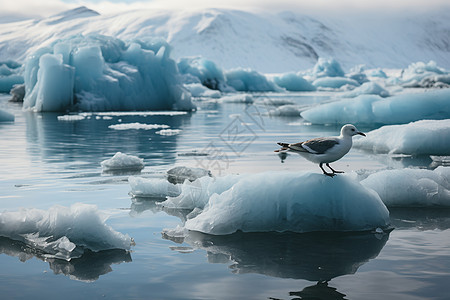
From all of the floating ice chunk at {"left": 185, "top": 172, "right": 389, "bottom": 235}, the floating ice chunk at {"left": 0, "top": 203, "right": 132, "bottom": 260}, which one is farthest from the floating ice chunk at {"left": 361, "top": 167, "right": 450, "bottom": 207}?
the floating ice chunk at {"left": 0, "top": 203, "right": 132, "bottom": 260}

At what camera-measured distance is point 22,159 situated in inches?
395

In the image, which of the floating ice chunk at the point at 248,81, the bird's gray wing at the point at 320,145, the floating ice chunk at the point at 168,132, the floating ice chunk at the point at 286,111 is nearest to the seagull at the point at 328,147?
the bird's gray wing at the point at 320,145

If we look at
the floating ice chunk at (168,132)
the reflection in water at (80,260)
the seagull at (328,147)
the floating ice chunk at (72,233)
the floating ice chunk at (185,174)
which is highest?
the seagull at (328,147)

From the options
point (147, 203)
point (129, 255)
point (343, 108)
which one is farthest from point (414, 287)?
point (343, 108)

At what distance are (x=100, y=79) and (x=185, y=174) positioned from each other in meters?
17.1

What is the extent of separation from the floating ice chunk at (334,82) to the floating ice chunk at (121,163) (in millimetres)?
47570

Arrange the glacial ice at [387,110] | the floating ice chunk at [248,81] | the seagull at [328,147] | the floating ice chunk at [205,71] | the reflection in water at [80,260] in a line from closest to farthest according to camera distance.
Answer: the reflection in water at [80,260], the seagull at [328,147], the glacial ice at [387,110], the floating ice chunk at [205,71], the floating ice chunk at [248,81]

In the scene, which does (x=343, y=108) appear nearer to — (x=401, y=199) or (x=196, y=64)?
(x=401, y=199)

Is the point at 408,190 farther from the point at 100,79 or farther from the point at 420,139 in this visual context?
the point at 100,79

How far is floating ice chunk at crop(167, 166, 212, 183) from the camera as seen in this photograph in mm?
7559

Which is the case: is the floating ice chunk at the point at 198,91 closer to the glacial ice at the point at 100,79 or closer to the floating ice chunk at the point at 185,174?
the glacial ice at the point at 100,79

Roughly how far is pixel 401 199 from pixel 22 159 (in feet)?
20.5

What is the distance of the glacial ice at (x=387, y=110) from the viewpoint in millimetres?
15938

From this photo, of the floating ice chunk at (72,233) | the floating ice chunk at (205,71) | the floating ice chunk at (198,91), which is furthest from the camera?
the floating ice chunk at (205,71)
